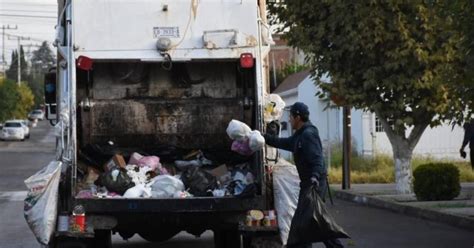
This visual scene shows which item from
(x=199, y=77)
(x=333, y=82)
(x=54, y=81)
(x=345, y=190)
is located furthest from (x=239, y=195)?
(x=345, y=190)

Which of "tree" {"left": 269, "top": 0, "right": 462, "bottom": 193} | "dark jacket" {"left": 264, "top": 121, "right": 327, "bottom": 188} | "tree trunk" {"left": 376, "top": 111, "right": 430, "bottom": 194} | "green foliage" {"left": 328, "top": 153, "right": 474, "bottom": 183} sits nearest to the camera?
"dark jacket" {"left": 264, "top": 121, "right": 327, "bottom": 188}

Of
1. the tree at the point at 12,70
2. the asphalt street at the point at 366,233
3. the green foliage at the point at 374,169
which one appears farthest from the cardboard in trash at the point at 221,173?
the tree at the point at 12,70

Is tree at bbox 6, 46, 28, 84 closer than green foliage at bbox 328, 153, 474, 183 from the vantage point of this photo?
No

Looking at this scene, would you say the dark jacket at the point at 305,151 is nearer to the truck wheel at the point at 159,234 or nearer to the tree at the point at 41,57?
the truck wheel at the point at 159,234

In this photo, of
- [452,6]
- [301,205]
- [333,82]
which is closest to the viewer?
[301,205]

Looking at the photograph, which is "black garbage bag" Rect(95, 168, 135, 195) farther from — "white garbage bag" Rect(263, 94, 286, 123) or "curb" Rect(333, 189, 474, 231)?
"curb" Rect(333, 189, 474, 231)

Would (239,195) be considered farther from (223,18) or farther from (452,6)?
(452,6)

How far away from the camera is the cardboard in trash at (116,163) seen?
9492 mm

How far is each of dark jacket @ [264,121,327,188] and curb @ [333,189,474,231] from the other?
5077 mm

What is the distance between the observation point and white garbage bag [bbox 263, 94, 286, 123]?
9.51 metres

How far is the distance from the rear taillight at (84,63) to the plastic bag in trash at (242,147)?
172cm

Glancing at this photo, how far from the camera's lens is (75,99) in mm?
9109

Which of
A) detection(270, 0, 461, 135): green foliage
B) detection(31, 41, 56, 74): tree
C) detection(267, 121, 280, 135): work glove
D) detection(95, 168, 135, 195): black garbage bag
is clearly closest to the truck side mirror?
detection(95, 168, 135, 195): black garbage bag

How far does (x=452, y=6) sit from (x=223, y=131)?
3.30 m
